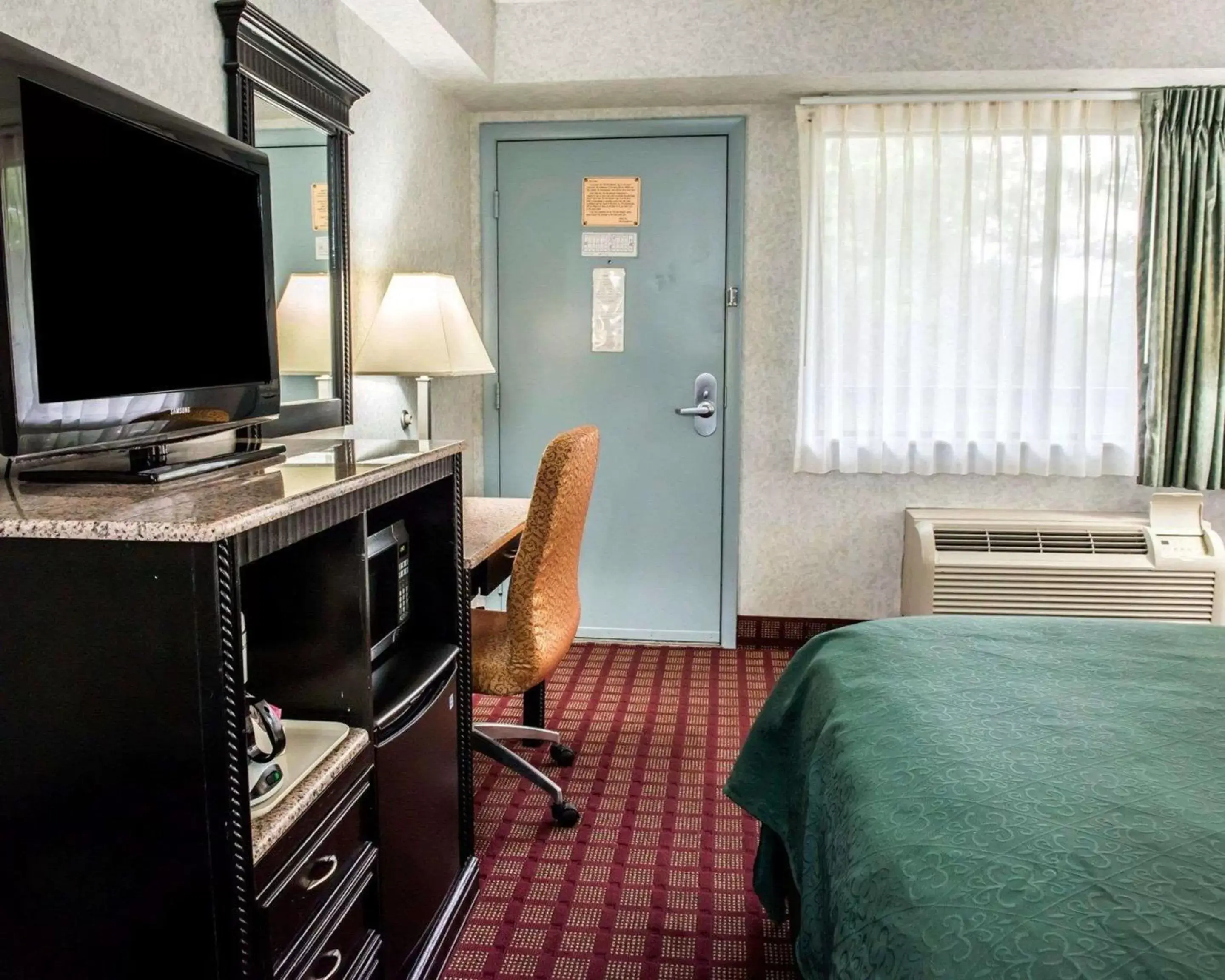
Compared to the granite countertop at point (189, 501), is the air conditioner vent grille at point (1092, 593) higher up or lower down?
lower down

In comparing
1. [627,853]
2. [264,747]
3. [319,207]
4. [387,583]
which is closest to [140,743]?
[264,747]

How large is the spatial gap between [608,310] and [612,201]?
403 mm

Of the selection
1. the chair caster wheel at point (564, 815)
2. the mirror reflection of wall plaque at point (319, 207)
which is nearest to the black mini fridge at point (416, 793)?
the chair caster wheel at point (564, 815)

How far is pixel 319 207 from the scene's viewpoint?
2.38 meters

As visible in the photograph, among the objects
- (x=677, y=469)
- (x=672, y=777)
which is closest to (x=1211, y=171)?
(x=677, y=469)

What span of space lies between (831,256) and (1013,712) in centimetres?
248

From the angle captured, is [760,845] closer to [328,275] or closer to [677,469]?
[328,275]

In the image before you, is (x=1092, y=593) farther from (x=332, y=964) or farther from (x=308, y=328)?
(x=332, y=964)

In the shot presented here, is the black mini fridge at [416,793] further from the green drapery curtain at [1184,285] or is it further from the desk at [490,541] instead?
the green drapery curtain at [1184,285]

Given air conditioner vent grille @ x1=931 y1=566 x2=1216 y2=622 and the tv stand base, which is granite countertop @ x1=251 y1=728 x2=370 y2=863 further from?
air conditioner vent grille @ x1=931 y1=566 x2=1216 y2=622

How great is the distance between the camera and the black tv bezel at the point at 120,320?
3.69 ft

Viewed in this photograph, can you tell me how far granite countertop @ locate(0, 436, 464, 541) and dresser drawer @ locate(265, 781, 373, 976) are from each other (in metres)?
0.46

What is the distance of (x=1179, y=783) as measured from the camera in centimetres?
120

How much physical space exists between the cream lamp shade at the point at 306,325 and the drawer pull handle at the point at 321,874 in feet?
3.48
